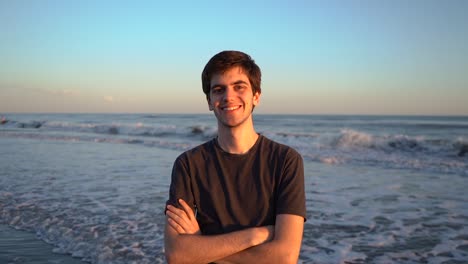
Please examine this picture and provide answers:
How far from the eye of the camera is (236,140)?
8.06ft

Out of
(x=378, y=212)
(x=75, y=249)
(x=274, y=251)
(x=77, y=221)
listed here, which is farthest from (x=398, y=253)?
(x=77, y=221)

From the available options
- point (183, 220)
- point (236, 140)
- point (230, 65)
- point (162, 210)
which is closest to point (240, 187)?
point (236, 140)

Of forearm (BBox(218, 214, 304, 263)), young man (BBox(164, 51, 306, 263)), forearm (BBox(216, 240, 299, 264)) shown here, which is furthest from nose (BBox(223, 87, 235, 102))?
forearm (BBox(216, 240, 299, 264))

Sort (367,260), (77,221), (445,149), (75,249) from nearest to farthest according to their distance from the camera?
(367,260), (75,249), (77,221), (445,149)

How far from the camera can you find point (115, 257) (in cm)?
466

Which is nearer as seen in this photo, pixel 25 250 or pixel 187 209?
pixel 187 209

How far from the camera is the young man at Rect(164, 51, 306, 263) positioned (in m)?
2.33

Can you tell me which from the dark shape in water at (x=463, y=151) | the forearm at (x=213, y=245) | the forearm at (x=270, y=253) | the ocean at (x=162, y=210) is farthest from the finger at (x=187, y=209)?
the dark shape in water at (x=463, y=151)

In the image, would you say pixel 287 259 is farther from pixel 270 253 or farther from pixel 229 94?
pixel 229 94

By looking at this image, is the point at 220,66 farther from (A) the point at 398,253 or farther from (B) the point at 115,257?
(A) the point at 398,253

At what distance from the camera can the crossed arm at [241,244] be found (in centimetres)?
229

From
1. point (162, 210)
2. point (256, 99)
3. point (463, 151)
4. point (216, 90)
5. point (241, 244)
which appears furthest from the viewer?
point (463, 151)

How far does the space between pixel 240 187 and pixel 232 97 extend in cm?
58

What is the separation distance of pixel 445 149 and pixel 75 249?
18.2m
